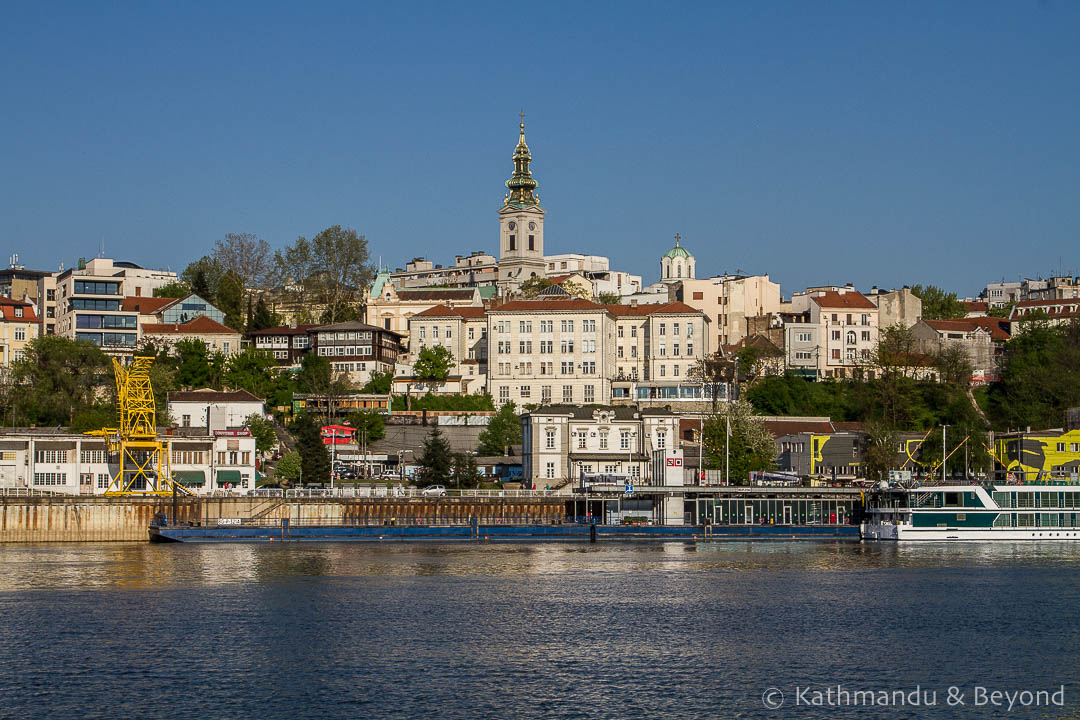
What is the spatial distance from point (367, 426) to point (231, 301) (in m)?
35.4

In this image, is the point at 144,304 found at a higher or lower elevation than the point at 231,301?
lower

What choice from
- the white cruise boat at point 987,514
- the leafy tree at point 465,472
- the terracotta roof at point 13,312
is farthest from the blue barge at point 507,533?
the terracotta roof at point 13,312

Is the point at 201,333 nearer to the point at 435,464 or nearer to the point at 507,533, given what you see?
the point at 435,464

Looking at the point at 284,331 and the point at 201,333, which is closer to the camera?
the point at 201,333

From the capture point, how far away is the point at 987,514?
75.6m

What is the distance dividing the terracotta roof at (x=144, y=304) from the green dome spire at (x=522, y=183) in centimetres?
4603

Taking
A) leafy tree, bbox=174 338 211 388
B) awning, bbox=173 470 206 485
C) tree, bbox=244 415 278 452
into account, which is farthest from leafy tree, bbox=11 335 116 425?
awning, bbox=173 470 206 485

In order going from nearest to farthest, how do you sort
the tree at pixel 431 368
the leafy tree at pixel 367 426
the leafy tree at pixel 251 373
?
1. the leafy tree at pixel 367 426
2. the leafy tree at pixel 251 373
3. the tree at pixel 431 368

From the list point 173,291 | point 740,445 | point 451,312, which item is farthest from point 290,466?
point 173,291

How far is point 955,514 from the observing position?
250 feet

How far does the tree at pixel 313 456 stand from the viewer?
288ft

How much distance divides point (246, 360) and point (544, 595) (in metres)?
64.0

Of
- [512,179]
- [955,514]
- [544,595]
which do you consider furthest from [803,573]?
[512,179]

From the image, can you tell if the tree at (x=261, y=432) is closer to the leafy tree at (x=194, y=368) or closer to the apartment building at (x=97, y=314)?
the leafy tree at (x=194, y=368)
